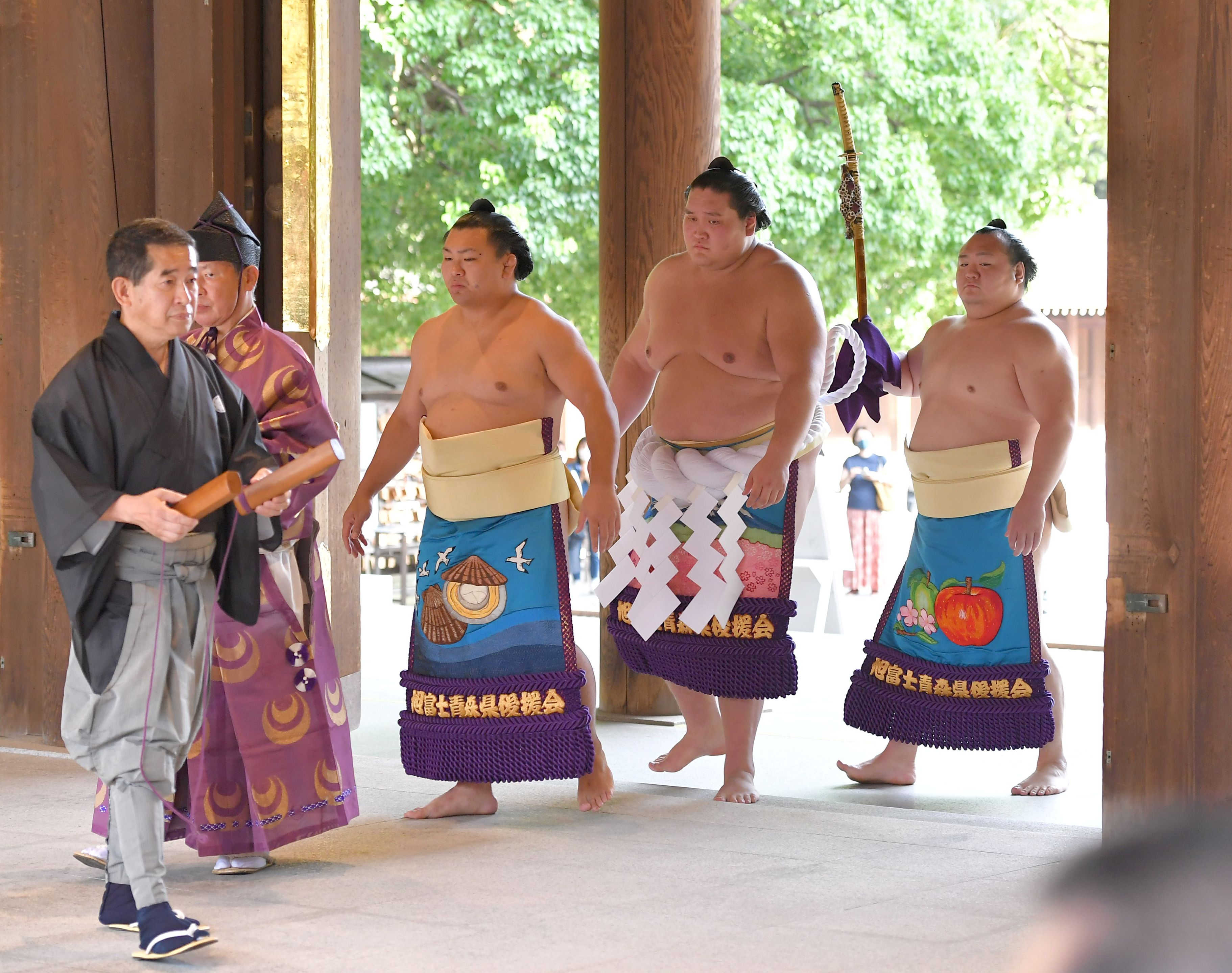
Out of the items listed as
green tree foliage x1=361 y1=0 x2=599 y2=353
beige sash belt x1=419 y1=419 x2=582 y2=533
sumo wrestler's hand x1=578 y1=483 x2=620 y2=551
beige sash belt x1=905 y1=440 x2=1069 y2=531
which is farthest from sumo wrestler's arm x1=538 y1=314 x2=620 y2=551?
green tree foliage x1=361 y1=0 x2=599 y2=353

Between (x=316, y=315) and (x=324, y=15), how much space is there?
82 cm

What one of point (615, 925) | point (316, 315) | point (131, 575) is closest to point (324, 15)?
point (316, 315)

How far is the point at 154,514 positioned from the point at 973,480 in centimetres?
208

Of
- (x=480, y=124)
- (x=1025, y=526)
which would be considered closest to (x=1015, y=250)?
(x=1025, y=526)

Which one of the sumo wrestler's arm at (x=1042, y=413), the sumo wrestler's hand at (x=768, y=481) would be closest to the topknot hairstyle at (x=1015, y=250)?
the sumo wrestler's arm at (x=1042, y=413)

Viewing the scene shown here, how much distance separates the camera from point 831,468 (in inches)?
399

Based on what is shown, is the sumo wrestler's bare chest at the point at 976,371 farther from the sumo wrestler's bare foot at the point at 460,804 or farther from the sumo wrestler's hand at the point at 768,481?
the sumo wrestler's bare foot at the point at 460,804

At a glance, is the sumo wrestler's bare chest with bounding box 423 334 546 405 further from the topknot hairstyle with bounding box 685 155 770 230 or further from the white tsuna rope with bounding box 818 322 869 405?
the white tsuna rope with bounding box 818 322 869 405

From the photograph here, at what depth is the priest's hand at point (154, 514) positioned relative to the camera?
215cm

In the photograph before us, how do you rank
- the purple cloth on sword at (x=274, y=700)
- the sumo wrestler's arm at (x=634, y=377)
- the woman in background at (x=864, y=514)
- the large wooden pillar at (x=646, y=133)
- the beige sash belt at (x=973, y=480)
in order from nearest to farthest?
the purple cloth on sword at (x=274, y=700) < the beige sash belt at (x=973, y=480) < the sumo wrestler's arm at (x=634, y=377) < the large wooden pillar at (x=646, y=133) < the woman in background at (x=864, y=514)

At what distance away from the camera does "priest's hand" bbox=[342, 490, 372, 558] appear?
3.30 metres

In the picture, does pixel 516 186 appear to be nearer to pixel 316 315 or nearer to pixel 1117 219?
pixel 316 315

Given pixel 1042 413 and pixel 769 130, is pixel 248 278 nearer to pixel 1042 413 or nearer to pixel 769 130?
pixel 1042 413

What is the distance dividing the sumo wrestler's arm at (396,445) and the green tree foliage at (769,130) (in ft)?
17.5
